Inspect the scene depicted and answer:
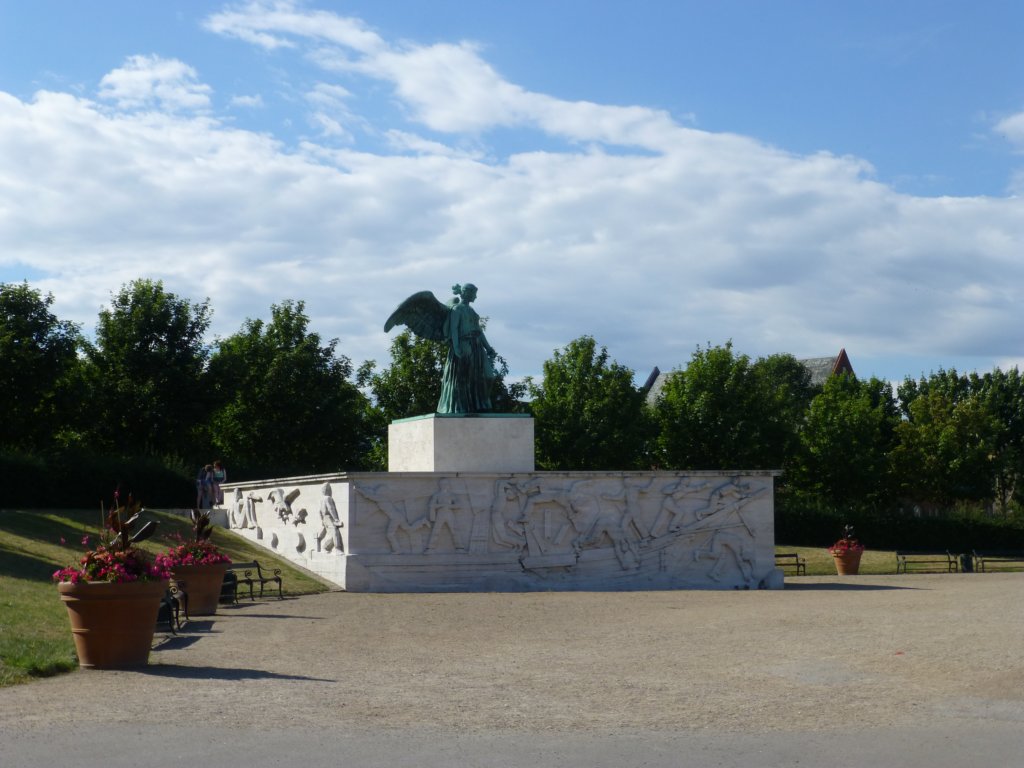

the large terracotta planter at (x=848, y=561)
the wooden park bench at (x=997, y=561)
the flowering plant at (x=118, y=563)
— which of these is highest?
the flowering plant at (x=118, y=563)

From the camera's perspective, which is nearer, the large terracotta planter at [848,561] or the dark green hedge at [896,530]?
the large terracotta planter at [848,561]

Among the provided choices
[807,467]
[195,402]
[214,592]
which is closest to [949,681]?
[214,592]

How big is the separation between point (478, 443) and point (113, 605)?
513 inches

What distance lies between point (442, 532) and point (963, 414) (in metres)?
38.4

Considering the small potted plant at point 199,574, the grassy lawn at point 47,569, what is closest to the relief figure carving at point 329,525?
the grassy lawn at point 47,569

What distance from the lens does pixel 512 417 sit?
23.4 metres

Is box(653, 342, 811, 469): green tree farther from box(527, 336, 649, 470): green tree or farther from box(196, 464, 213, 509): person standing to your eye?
box(196, 464, 213, 509): person standing

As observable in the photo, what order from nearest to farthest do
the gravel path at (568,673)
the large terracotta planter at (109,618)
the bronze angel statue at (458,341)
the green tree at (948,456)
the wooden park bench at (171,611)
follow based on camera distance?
1. the gravel path at (568,673)
2. the large terracotta planter at (109,618)
3. the wooden park bench at (171,611)
4. the bronze angel statue at (458,341)
5. the green tree at (948,456)

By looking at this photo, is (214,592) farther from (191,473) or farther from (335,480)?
(191,473)

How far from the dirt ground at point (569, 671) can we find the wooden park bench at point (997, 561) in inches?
628

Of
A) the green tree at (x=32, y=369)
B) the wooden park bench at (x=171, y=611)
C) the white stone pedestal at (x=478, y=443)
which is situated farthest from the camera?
the green tree at (x=32, y=369)

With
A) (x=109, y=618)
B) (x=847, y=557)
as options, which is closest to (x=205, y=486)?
(x=847, y=557)

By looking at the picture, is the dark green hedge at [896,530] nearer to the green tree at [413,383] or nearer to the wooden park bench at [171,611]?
the green tree at [413,383]

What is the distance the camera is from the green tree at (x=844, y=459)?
166 ft
